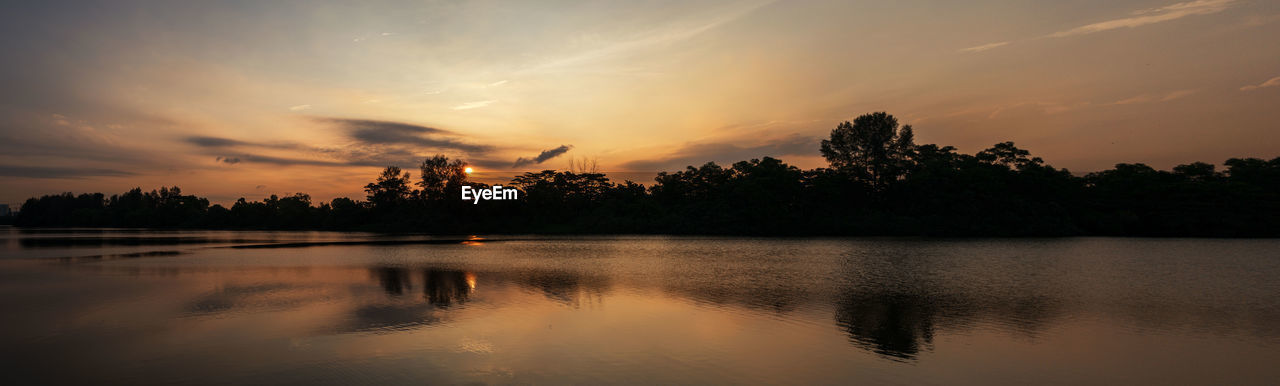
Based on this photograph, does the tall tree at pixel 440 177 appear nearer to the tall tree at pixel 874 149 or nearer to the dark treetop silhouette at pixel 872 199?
the dark treetop silhouette at pixel 872 199

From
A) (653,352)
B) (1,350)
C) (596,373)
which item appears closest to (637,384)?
(596,373)

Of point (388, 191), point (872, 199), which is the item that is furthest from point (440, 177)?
point (872, 199)

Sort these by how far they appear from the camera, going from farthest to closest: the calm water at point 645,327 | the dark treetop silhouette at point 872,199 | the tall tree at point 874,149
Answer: the tall tree at point 874,149 < the dark treetop silhouette at point 872,199 < the calm water at point 645,327

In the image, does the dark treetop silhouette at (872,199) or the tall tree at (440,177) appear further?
the tall tree at (440,177)

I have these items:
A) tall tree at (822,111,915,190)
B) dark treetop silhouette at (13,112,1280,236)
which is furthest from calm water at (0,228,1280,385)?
tall tree at (822,111,915,190)

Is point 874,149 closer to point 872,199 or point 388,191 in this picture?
point 872,199

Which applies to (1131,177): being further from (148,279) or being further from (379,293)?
(148,279)

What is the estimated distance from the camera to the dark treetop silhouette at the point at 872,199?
254ft

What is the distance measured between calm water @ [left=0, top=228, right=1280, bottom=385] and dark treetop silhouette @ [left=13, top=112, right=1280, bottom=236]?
191ft

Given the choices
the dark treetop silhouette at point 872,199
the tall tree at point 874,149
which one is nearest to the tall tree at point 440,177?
the dark treetop silhouette at point 872,199

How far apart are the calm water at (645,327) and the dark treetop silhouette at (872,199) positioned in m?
58.3

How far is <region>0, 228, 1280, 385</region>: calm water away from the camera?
10.4 metres

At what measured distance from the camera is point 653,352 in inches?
466

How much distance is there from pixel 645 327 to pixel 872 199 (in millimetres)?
86467
